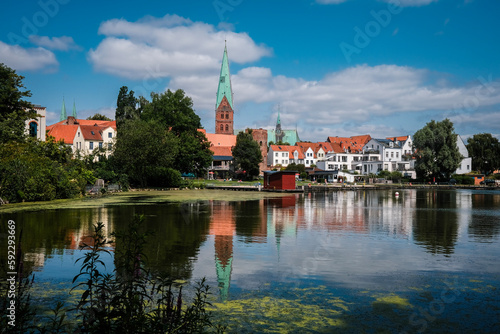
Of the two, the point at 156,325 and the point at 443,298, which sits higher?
the point at 156,325

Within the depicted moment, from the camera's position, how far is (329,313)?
8.73 metres

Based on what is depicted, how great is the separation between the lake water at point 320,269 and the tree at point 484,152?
376ft

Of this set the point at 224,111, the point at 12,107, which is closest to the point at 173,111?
the point at 12,107

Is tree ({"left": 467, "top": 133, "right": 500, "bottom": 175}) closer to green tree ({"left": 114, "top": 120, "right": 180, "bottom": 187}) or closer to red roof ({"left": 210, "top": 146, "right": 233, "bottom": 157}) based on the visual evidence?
red roof ({"left": 210, "top": 146, "right": 233, "bottom": 157})

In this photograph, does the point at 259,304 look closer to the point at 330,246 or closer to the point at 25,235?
the point at 330,246

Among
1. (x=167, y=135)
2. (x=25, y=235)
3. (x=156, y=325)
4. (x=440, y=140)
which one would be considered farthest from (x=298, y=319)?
(x=440, y=140)

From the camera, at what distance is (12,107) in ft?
154

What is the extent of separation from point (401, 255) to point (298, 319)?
7924 millimetres

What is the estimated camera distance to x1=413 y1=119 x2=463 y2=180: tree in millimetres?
93188

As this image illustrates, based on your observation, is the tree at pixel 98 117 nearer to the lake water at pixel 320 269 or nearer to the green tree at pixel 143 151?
the green tree at pixel 143 151

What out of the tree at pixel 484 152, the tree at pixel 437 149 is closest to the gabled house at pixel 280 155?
the tree at pixel 437 149

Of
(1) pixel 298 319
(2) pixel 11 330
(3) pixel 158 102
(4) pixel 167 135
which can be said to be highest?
(3) pixel 158 102

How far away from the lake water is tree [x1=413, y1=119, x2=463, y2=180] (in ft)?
248

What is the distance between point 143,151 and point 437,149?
67783 mm
